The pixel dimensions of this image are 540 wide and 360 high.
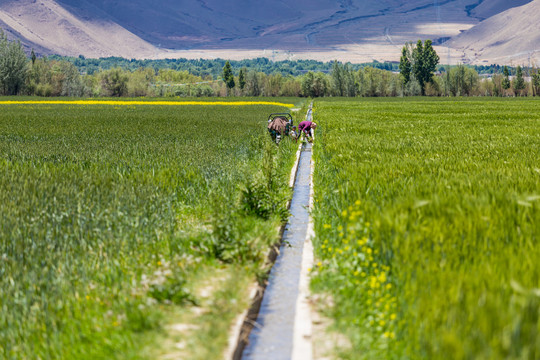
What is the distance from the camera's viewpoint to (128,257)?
6895 millimetres

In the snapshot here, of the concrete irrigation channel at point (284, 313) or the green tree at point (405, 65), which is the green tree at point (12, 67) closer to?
the green tree at point (405, 65)

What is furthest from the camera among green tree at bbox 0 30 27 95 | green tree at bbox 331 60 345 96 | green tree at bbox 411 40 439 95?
green tree at bbox 331 60 345 96

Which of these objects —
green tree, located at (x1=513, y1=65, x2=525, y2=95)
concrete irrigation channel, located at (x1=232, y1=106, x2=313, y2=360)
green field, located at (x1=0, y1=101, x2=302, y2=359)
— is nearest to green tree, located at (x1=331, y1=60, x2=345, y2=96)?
green tree, located at (x1=513, y1=65, x2=525, y2=95)

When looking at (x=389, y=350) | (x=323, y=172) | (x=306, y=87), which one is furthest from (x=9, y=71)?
(x=389, y=350)

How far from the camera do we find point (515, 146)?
55.5 feet

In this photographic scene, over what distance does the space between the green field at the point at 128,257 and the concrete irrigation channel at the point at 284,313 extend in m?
0.28

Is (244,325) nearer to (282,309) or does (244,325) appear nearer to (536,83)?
(282,309)

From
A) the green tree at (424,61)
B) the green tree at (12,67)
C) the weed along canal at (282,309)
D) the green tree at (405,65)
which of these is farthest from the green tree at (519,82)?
the weed along canal at (282,309)

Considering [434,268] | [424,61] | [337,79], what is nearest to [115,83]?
[337,79]

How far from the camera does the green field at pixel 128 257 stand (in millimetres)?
4961

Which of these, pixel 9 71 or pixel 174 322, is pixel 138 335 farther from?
pixel 9 71

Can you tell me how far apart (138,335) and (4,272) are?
→ 2434mm

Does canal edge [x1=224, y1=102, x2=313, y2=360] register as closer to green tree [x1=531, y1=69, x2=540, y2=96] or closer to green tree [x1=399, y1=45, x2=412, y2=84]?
green tree [x1=399, y1=45, x2=412, y2=84]

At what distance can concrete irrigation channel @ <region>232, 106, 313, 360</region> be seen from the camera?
520 centimetres
